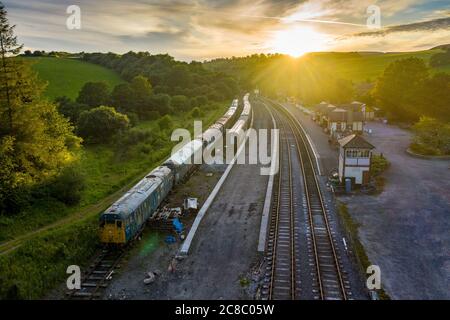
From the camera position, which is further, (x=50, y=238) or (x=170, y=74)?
(x=170, y=74)

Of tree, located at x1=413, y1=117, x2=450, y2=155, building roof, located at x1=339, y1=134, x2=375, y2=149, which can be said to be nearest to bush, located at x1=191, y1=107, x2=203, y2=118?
tree, located at x1=413, y1=117, x2=450, y2=155

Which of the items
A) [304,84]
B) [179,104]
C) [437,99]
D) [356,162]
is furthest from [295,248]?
[304,84]

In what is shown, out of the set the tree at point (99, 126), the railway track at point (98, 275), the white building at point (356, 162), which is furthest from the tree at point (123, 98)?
the railway track at point (98, 275)

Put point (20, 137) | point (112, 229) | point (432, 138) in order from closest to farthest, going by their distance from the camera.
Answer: point (112, 229) → point (20, 137) → point (432, 138)

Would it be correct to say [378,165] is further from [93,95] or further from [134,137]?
[93,95]

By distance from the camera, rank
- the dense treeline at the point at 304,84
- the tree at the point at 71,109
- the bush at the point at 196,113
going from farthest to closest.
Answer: the dense treeline at the point at 304,84 → the bush at the point at 196,113 → the tree at the point at 71,109

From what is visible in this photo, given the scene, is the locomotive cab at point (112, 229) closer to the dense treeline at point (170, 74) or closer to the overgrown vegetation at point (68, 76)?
the overgrown vegetation at point (68, 76)
